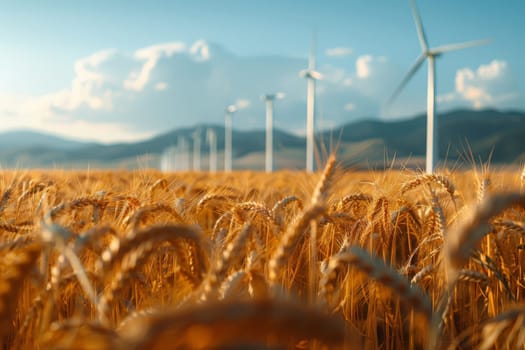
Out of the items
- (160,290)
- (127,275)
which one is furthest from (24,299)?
(127,275)

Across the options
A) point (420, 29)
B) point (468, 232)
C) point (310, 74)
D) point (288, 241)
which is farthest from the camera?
point (310, 74)

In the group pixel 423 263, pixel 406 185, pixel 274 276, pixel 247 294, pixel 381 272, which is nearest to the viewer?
pixel 381 272

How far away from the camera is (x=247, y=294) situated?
5.60 feet

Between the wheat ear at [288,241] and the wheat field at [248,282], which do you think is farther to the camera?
the wheat ear at [288,241]

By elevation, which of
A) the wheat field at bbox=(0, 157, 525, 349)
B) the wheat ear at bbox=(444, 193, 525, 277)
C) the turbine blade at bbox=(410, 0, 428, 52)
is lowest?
the wheat field at bbox=(0, 157, 525, 349)

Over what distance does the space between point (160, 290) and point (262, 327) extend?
1508 millimetres

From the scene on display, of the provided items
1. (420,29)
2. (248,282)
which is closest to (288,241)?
(248,282)

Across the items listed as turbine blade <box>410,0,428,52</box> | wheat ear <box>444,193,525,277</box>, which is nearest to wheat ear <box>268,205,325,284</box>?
wheat ear <box>444,193,525,277</box>

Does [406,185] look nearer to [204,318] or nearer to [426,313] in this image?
[426,313]

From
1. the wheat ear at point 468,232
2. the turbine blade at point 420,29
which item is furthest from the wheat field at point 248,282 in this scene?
the turbine blade at point 420,29

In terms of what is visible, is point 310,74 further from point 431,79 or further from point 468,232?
point 468,232

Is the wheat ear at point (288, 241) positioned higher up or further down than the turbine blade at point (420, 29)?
further down

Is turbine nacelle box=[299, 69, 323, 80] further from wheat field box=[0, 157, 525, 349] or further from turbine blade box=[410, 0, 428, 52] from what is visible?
wheat field box=[0, 157, 525, 349]

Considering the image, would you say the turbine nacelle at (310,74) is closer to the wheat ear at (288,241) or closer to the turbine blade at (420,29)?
the turbine blade at (420,29)
